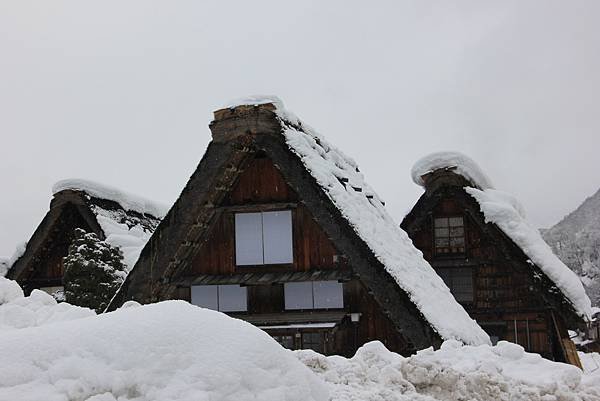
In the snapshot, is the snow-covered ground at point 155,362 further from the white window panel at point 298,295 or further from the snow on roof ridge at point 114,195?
the snow on roof ridge at point 114,195

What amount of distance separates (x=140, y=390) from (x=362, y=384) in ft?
7.43

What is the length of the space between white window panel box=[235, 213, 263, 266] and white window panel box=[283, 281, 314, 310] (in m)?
0.66

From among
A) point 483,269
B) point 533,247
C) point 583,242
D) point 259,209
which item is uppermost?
point 583,242

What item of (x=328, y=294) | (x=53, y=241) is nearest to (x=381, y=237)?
(x=328, y=294)

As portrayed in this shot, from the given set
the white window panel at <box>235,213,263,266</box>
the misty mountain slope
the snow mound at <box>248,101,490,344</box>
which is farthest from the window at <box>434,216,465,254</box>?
the misty mountain slope

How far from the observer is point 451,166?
14.3 m

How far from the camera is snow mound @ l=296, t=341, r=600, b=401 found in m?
5.01

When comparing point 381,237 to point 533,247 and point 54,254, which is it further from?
point 54,254

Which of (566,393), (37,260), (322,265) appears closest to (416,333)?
(322,265)

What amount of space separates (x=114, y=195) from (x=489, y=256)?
9.65m

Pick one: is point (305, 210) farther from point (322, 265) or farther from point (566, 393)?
point (566, 393)

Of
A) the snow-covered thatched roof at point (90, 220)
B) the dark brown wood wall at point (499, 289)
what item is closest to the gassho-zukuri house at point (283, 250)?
the dark brown wood wall at point (499, 289)

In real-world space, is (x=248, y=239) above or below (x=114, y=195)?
below

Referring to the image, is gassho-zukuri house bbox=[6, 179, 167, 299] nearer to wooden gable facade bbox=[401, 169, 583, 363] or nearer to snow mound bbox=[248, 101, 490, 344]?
snow mound bbox=[248, 101, 490, 344]
